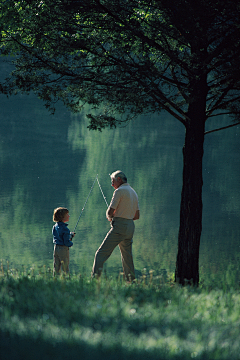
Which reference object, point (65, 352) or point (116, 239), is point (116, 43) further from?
point (65, 352)

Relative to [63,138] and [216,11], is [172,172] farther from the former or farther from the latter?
[216,11]

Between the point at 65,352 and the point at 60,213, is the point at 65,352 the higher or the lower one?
the lower one

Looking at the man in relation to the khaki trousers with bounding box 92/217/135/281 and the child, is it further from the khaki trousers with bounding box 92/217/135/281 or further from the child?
the child

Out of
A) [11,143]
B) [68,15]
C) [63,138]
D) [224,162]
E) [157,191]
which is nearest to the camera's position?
[68,15]

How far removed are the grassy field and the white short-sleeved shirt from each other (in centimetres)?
136

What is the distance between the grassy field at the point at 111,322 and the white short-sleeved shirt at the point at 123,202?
4.45ft

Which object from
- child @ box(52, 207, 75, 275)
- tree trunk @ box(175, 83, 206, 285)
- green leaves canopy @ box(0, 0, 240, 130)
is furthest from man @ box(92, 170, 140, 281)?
green leaves canopy @ box(0, 0, 240, 130)

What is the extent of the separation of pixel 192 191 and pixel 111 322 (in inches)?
132

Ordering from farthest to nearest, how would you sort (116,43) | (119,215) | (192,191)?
(192,191) → (119,215) → (116,43)

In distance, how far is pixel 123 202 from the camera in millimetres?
6430

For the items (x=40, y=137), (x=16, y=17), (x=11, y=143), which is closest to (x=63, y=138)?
(x=40, y=137)

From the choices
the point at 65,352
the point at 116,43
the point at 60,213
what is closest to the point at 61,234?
the point at 60,213

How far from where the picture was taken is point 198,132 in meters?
6.75

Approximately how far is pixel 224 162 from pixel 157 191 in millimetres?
13138
